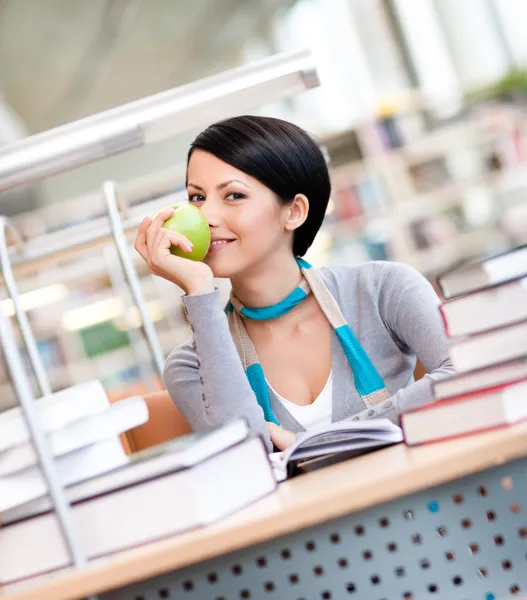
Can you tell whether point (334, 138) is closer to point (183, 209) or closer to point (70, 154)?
point (183, 209)

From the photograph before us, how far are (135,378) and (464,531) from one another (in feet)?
16.9

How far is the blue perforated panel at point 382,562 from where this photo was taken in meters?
0.86

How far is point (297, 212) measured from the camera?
1.67m

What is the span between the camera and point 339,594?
2.83 ft

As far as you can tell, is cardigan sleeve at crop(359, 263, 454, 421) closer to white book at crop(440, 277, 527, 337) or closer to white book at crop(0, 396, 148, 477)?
white book at crop(440, 277, 527, 337)

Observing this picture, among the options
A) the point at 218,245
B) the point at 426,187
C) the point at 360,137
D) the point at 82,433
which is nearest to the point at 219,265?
the point at 218,245

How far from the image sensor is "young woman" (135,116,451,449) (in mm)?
Answer: 1524

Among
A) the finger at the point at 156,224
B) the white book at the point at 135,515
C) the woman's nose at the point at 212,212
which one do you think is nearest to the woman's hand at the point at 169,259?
the finger at the point at 156,224

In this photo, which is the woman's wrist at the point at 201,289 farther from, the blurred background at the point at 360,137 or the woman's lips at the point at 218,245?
the blurred background at the point at 360,137

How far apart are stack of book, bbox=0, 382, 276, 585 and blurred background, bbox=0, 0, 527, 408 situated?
3539mm

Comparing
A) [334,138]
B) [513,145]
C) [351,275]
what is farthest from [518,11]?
[351,275]

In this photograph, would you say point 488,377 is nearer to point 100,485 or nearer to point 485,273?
point 485,273

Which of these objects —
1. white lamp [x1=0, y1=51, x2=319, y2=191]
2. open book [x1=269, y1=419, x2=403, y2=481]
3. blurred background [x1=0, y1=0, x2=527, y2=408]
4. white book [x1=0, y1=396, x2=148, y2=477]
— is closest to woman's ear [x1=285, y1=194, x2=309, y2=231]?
white lamp [x1=0, y1=51, x2=319, y2=191]

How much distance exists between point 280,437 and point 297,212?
50 cm
